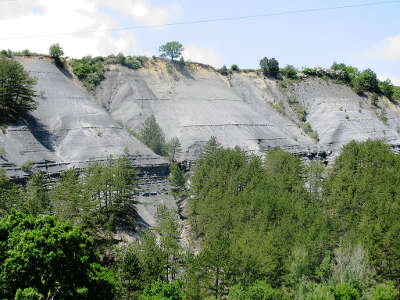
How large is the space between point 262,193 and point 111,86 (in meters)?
51.5

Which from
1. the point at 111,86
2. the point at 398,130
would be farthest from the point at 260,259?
the point at 398,130

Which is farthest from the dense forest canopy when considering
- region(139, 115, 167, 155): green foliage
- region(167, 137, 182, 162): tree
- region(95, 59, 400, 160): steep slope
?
region(95, 59, 400, 160): steep slope

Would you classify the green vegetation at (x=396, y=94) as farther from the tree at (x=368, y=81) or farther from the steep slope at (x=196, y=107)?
the steep slope at (x=196, y=107)

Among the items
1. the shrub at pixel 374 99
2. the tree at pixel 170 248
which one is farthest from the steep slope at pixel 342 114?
the tree at pixel 170 248

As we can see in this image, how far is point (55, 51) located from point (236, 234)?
201 feet

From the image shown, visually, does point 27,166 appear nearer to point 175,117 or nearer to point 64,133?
point 64,133

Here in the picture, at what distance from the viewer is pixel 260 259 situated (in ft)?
99.8

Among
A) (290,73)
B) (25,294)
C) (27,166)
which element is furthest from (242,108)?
(25,294)

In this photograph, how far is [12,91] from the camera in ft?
187

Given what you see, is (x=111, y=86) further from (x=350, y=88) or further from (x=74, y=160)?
(x=350, y=88)

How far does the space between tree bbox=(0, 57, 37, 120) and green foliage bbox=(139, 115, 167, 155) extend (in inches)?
712

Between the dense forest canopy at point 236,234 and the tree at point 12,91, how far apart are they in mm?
20100

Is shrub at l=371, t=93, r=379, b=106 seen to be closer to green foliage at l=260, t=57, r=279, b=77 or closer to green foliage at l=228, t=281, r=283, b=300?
green foliage at l=260, t=57, r=279, b=77

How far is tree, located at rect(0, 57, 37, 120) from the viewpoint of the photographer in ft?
184
